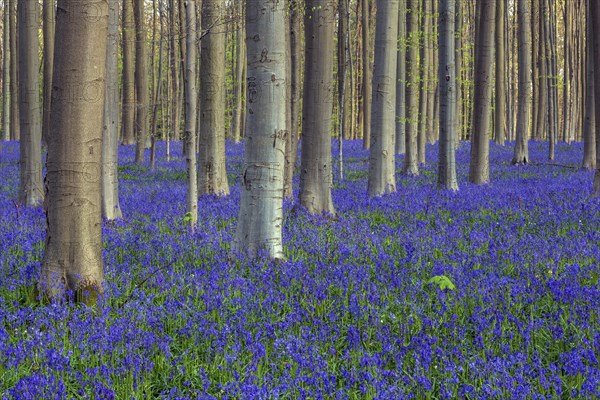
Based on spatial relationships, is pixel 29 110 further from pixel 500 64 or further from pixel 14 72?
pixel 500 64

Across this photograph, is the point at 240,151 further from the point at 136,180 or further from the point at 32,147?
the point at 32,147

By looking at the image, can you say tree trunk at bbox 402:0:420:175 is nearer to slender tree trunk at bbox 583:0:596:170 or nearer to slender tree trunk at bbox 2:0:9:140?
slender tree trunk at bbox 583:0:596:170

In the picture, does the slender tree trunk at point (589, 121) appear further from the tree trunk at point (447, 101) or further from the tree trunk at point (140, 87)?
the tree trunk at point (140, 87)

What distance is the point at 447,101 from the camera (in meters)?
13.0

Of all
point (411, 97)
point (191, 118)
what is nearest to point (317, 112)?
point (191, 118)

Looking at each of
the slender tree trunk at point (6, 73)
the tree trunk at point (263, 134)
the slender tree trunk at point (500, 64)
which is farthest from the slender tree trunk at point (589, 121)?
the slender tree trunk at point (6, 73)

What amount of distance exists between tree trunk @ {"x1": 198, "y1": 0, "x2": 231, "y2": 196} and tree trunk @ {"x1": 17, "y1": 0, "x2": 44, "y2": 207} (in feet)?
10.4

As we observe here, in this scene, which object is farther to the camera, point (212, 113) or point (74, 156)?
point (212, 113)

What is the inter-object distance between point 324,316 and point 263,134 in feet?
7.83

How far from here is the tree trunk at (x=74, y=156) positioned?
4.91 m

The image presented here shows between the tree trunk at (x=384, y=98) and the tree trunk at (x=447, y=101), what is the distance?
128cm

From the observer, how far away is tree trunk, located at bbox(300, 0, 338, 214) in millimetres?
9625

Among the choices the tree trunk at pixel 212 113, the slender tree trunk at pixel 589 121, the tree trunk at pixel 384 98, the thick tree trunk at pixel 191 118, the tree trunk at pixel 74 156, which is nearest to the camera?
the tree trunk at pixel 74 156

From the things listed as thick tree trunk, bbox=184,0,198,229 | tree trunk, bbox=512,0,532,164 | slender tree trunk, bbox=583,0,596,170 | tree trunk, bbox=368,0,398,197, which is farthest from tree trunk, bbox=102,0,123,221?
tree trunk, bbox=512,0,532,164
